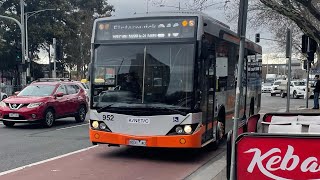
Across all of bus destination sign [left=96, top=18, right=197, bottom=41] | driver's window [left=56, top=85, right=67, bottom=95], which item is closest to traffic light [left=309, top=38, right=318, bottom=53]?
bus destination sign [left=96, top=18, right=197, bottom=41]

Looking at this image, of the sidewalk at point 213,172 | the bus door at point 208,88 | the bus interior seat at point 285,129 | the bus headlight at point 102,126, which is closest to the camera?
the bus interior seat at point 285,129

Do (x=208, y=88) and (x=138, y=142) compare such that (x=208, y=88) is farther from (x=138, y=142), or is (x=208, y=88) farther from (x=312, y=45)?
(x=312, y=45)

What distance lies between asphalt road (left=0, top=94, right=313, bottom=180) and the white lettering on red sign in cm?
317

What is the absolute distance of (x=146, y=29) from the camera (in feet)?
31.2

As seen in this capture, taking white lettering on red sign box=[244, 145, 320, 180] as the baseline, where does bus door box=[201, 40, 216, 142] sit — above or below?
above

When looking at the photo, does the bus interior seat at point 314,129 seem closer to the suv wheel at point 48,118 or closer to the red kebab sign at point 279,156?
the red kebab sign at point 279,156

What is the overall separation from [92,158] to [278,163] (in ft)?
18.6

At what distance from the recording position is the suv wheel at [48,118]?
15641 mm

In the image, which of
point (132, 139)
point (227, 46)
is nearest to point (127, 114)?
point (132, 139)

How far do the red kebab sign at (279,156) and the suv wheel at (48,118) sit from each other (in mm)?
11569

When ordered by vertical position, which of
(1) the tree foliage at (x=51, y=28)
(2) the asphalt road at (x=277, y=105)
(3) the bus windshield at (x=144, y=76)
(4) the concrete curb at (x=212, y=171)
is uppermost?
(1) the tree foliage at (x=51, y=28)

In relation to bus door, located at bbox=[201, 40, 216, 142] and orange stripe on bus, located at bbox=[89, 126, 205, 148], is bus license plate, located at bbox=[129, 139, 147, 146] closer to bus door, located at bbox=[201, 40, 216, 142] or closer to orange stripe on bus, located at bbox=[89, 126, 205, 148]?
orange stripe on bus, located at bbox=[89, 126, 205, 148]

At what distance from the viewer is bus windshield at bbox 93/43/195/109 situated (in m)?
9.03

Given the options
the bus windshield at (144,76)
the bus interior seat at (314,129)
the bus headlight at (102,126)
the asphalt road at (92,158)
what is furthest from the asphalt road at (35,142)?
the bus interior seat at (314,129)
